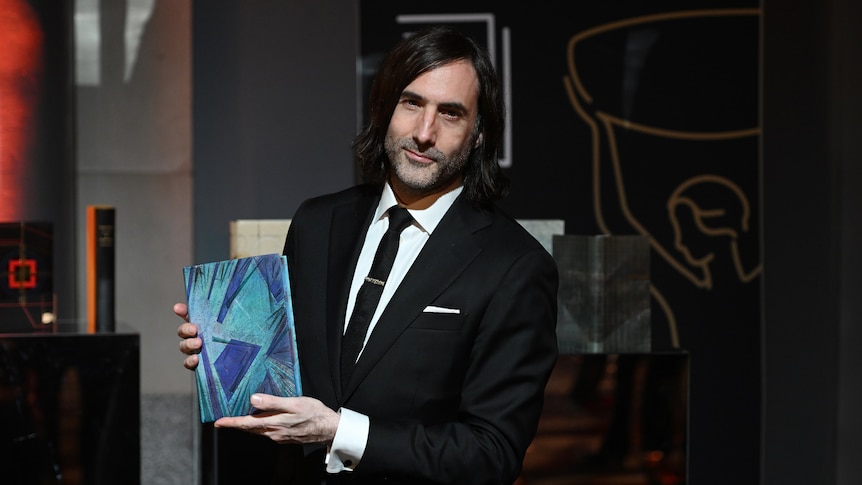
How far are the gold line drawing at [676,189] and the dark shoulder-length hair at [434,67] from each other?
1896mm

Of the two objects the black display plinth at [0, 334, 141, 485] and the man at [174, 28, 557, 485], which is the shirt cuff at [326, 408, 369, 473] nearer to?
the man at [174, 28, 557, 485]

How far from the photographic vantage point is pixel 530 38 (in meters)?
3.95

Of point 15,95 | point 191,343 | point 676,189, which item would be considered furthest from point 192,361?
point 676,189

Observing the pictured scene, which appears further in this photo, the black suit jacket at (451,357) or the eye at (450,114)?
the eye at (450,114)

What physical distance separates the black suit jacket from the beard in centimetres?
11

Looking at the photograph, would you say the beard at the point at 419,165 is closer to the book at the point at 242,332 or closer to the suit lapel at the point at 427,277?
the suit lapel at the point at 427,277

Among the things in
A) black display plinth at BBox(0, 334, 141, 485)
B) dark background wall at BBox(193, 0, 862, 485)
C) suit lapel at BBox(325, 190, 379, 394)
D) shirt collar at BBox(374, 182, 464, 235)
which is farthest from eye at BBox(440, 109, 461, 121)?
dark background wall at BBox(193, 0, 862, 485)

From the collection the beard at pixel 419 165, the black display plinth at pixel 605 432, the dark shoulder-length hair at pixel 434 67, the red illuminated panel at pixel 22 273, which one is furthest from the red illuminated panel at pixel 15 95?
the beard at pixel 419 165

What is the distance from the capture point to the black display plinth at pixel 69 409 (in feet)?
10.2

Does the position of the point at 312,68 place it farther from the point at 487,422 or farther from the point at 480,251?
the point at 487,422

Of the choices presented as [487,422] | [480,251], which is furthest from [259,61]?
[487,422]

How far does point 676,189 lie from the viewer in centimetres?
404

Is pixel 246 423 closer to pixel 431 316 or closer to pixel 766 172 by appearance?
pixel 431 316

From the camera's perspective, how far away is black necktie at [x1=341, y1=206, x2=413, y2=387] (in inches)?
77.2
